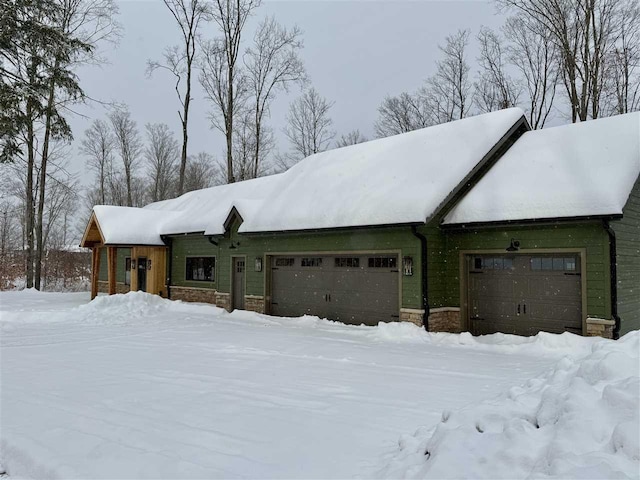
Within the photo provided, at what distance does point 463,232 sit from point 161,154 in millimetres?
38246

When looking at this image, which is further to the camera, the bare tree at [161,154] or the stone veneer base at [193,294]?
the bare tree at [161,154]

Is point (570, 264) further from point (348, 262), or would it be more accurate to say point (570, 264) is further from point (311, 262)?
point (311, 262)

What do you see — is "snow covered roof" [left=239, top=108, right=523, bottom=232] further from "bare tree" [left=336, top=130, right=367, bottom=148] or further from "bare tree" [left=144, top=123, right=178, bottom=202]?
"bare tree" [left=144, top=123, right=178, bottom=202]

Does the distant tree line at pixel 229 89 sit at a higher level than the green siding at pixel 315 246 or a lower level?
higher

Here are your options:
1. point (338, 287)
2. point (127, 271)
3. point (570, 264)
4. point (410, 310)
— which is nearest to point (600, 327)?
point (570, 264)

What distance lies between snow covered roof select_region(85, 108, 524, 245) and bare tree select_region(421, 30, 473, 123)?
13.0 metres

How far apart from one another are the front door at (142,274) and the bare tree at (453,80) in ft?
60.5

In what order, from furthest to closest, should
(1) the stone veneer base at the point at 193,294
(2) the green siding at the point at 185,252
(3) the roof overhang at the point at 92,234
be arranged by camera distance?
(3) the roof overhang at the point at 92,234, (2) the green siding at the point at 185,252, (1) the stone veneer base at the point at 193,294

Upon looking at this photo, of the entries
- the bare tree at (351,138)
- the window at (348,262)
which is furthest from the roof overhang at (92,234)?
the bare tree at (351,138)

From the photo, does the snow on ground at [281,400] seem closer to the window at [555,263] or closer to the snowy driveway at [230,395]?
the snowy driveway at [230,395]

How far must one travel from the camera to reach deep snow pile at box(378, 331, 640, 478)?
109 inches

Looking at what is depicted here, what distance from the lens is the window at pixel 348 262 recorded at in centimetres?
1223

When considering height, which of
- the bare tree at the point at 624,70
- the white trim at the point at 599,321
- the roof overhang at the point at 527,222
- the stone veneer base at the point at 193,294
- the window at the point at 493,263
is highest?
the bare tree at the point at 624,70

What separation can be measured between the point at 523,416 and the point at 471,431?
1.59ft
